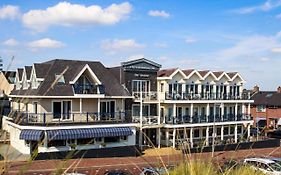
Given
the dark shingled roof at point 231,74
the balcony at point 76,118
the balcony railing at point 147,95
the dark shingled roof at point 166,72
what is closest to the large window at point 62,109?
the balcony at point 76,118

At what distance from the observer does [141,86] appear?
124 feet

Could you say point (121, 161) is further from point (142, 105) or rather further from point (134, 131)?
point (142, 105)

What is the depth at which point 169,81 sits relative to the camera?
38.8m

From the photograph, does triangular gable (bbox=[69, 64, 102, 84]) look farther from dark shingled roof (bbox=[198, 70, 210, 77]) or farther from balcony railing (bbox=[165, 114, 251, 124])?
dark shingled roof (bbox=[198, 70, 210, 77])

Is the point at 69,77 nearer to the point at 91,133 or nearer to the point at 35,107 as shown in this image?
the point at 35,107

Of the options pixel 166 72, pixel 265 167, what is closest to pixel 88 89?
pixel 166 72

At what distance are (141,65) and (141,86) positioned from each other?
6.69 feet

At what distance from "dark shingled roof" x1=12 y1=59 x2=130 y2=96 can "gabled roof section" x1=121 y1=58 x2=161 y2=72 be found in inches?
66.7

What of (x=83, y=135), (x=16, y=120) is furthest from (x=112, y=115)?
(x=16, y=120)

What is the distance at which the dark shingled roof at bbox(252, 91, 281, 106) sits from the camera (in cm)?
5719

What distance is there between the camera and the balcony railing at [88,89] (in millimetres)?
32344

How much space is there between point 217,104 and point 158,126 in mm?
8553

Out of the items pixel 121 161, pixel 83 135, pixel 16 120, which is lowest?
pixel 121 161

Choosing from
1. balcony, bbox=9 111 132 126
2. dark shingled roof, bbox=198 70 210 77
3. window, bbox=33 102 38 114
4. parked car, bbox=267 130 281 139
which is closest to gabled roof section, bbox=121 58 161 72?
balcony, bbox=9 111 132 126
